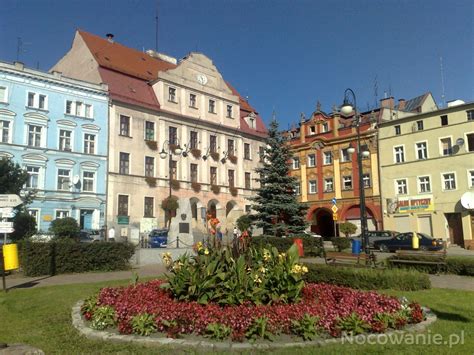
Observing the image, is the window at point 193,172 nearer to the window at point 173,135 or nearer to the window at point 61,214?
the window at point 173,135

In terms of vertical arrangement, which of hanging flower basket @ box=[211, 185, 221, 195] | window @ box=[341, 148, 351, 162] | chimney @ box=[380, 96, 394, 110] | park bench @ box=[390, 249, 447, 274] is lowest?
park bench @ box=[390, 249, 447, 274]

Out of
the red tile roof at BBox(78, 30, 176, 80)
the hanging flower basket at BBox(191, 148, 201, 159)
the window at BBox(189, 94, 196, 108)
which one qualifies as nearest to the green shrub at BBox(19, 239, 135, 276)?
the hanging flower basket at BBox(191, 148, 201, 159)

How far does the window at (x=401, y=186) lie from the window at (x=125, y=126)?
87.5ft

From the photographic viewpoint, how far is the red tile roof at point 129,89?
3903cm

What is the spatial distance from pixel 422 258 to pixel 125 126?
30.5 meters

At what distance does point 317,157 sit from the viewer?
4941cm

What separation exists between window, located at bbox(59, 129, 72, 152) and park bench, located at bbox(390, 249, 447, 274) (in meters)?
28.9

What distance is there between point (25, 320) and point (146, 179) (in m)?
31.6

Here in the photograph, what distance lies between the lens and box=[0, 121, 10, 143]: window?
32.1 meters

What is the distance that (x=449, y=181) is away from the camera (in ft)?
123

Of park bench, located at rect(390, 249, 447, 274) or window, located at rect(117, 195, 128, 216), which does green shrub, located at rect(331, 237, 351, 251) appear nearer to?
park bench, located at rect(390, 249, 447, 274)

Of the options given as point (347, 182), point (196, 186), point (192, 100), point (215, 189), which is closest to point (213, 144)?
point (215, 189)

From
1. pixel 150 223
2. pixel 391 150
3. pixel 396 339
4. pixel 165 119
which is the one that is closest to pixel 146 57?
pixel 165 119

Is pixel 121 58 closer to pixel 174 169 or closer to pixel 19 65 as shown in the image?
pixel 19 65
